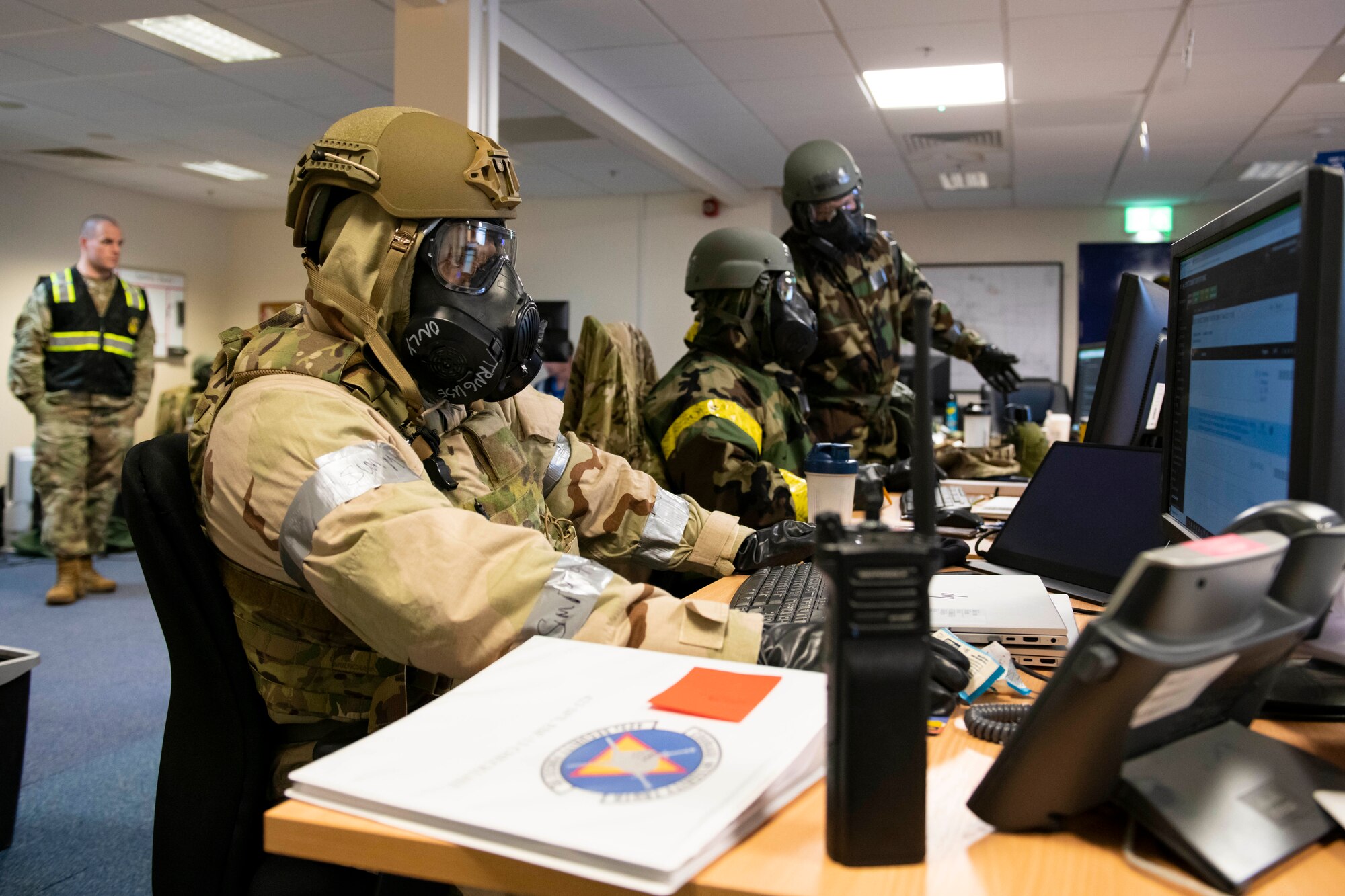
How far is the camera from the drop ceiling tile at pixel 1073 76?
4719mm

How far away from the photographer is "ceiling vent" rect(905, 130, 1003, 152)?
611 cm

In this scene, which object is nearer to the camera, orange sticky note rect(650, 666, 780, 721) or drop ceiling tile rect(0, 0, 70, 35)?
orange sticky note rect(650, 666, 780, 721)

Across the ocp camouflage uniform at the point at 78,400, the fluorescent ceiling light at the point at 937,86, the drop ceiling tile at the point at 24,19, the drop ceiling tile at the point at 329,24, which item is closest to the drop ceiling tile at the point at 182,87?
the drop ceiling tile at the point at 24,19

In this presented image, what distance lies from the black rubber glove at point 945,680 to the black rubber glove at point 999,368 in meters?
3.11

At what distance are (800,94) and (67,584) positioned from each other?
4.42 metres

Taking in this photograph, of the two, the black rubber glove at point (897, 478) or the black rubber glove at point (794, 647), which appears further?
the black rubber glove at point (897, 478)

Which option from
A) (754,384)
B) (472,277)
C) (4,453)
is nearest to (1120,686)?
(472,277)

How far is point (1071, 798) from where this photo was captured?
0.58 m

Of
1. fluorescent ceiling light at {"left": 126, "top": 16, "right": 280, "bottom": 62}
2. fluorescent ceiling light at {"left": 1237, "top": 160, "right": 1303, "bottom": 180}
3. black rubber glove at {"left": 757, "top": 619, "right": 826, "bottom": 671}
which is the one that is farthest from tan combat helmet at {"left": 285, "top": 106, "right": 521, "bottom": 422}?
fluorescent ceiling light at {"left": 1237, "top": 160, "right": 1303, "bottom": 180}

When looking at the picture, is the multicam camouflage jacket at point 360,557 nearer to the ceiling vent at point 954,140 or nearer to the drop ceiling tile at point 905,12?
the drop ceiling tile at point 905,12

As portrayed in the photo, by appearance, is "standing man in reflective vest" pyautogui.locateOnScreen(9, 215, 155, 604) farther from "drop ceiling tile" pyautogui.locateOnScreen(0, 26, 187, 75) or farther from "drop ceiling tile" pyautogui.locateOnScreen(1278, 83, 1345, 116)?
"drop ceiling tile" pyautogui.locateOnScreen(1278, 83, 1345, 116)

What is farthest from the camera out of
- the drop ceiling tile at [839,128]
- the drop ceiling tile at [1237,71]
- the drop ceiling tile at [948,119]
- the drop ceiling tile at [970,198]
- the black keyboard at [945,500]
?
the drop ceiling tile at [970,198]

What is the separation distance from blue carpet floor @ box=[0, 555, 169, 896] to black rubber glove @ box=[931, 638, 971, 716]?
1.82 m

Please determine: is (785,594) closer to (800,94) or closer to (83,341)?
(800,94)
